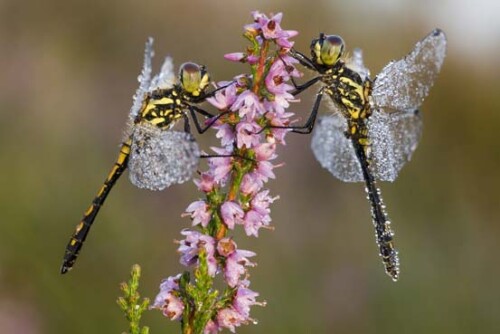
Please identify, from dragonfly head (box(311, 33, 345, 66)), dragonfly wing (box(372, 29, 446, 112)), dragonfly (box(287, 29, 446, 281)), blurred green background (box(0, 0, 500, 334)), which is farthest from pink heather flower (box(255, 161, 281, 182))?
blurred green background (box(0, 0, 500, 334))

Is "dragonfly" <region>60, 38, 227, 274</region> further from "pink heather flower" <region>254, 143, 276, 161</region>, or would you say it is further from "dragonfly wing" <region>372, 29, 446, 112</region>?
"dragonfly wing" <region>372, 29, 446, 112</region>

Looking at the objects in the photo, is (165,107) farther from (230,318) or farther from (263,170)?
(230,318)

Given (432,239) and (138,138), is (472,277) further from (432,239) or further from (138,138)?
(138,138)

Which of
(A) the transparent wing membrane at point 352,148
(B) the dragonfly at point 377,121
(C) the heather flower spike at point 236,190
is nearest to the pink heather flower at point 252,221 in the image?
(C) the heather flower spike at point 236,190

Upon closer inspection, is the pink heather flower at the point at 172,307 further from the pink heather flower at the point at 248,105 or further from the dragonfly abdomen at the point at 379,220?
the dragonfly abdomen at the point at 379,220

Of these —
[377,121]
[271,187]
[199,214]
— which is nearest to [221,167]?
[199,214]

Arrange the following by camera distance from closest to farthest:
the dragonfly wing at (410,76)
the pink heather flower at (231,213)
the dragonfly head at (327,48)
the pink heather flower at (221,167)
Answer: the pink heather flower at (231,213), the pink heather flower at (221,167), the dragonfly head at (327,48), the dragonfly wing at (410,76)
